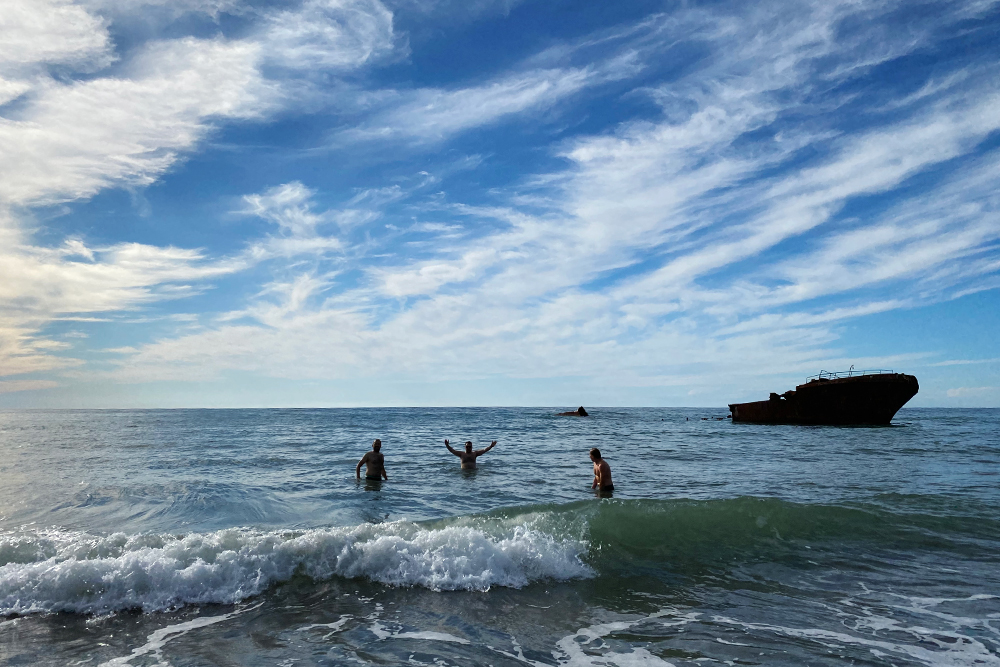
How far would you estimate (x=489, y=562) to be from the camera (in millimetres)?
8109

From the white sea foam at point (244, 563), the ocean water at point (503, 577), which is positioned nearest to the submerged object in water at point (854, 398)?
the ocean water at point (503, 577)

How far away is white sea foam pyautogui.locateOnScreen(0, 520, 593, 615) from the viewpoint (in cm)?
703

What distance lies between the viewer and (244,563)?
784cm

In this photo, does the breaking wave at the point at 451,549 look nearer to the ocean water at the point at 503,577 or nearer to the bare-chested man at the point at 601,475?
the ocean water at the point at 503,577

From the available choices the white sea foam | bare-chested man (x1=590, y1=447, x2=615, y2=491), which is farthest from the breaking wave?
bare-chested man (x1=590, y1=447, x2=615, y2=491)

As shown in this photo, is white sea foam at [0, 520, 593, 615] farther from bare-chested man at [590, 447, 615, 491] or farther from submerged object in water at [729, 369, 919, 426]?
submerged object in water at [729, 369, 919, 426]

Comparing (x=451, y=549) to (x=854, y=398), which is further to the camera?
(x=854, y=398)

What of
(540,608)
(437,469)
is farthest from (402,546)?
(437,469)

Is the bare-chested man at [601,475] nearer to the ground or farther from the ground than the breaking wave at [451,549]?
farther from the ground

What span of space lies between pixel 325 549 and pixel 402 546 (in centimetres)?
117

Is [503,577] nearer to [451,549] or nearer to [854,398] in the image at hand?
[451,549]

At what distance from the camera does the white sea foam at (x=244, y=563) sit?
23.1ft

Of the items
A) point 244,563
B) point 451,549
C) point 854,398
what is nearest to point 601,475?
point 451,549

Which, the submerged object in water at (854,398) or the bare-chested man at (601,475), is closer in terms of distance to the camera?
the bare-chested man at (601,475)
